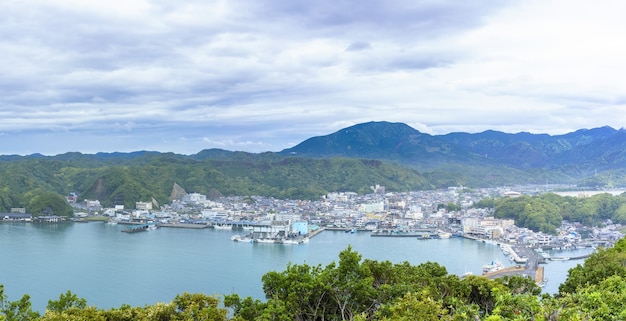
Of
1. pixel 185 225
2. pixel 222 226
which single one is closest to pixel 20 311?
pixel 222 226

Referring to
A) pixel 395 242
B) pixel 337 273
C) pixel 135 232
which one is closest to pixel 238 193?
pixel 135 232

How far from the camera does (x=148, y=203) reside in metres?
32.9

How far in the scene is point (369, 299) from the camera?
20.3 feet

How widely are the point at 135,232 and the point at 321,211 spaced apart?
12047 millimetres

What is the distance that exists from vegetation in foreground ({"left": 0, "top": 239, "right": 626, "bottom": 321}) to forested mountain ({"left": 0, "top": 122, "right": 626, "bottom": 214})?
94.6 ft

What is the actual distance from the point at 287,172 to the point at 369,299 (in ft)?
139

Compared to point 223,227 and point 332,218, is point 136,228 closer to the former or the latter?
point 223,227

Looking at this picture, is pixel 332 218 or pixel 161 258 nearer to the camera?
pixel 161 258

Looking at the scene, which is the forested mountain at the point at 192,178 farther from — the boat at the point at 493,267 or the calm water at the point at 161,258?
the boat at the point at 493,267

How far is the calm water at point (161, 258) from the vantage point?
1324 cm

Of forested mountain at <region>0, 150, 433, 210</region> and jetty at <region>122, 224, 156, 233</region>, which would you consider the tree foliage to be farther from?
jetty at <region>122, 224, 156, 233</region>

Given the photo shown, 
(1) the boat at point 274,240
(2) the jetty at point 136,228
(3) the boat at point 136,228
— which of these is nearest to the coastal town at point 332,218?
(1) the boat at point 274,240

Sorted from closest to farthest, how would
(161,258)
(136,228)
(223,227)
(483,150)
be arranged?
(161,258)
(136,228)
(223,227)
(483,150)

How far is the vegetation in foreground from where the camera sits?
4.55m
